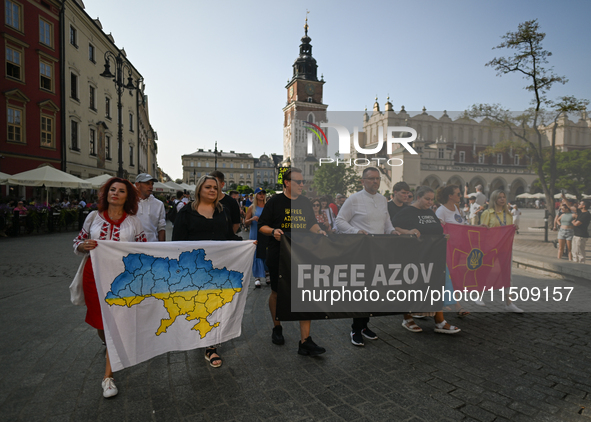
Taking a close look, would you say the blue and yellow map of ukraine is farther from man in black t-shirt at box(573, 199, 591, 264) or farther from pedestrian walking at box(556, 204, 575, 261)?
pedestrian walking at box(556, 204, 575, 261)

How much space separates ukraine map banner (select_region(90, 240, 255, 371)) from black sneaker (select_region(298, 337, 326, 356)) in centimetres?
73

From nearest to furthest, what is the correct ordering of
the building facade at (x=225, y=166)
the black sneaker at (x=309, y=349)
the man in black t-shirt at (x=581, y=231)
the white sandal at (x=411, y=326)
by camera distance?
the black sneaker at (x=309, y=349) → the white sandal at (x=411, y=326) → the man in black t-shirt at (x=581, y=231) → the building facade at (x=225, y=166)

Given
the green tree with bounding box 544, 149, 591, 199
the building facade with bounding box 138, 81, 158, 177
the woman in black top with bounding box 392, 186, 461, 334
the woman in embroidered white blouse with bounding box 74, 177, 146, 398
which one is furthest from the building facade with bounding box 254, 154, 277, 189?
the woman in embroidered white blouse with bounding box 74, 177, 146, 398

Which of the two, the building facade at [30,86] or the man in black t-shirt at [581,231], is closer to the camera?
the man in black t-shirt at [581,231]

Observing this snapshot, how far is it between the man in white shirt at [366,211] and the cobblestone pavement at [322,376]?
1035 millimetres

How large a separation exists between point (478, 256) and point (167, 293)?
14.6ft

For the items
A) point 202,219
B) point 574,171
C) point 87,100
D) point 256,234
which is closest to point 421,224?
point 202,219

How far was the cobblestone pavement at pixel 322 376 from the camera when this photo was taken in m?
2.74

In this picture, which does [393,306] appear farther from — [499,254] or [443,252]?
[499,254]

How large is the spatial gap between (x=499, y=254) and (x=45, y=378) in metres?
6.01

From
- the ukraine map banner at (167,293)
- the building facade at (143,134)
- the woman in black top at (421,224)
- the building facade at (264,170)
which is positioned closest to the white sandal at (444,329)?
the woman in black top at (421,224)

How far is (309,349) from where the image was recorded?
376 cm

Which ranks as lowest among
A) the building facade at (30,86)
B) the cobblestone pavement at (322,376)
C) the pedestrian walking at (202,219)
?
the cobblestone pavement at (322,376)

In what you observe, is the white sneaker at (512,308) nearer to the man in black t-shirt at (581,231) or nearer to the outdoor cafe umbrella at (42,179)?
the man in black t-shirt at (581,231)
